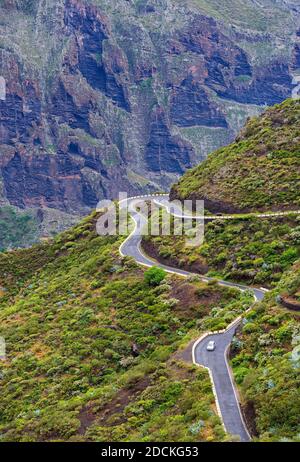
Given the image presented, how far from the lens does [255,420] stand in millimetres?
33125

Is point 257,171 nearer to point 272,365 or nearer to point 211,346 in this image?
point 211,346

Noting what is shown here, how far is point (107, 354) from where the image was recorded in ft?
161

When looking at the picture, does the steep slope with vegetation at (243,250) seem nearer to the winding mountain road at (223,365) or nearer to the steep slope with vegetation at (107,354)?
the winding mountain road at (223,365)

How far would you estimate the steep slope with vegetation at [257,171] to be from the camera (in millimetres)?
68688

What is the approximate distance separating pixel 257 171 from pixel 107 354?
30.7 m

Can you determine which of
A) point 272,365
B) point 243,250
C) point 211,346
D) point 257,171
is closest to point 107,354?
point 211,346

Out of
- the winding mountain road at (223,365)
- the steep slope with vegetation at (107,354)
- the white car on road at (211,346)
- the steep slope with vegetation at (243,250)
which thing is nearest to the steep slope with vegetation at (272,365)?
the winding mountain road at (223,365)

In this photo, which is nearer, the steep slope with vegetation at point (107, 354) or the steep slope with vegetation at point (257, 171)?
the steep slope with vegetation at point (107, 354)

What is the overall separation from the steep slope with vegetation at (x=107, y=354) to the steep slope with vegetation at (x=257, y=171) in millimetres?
10788

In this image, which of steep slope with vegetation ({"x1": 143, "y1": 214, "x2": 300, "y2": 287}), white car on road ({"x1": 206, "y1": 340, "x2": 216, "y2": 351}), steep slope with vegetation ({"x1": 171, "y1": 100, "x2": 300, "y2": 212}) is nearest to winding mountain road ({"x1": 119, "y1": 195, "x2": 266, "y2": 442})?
white car on road ({"x1": 206, "y1": 340, "x2": 216, "y2": 351})

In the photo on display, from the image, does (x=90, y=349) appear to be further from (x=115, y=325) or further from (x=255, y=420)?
(x=255, y=420)

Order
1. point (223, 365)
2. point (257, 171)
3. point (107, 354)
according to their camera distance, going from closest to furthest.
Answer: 1. point (223, 365)
2. point (107, 354)
3. point (257, 171)

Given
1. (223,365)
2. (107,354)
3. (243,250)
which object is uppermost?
(243,250)

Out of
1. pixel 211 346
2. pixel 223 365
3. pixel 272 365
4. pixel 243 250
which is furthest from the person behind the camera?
pixel 243 250
